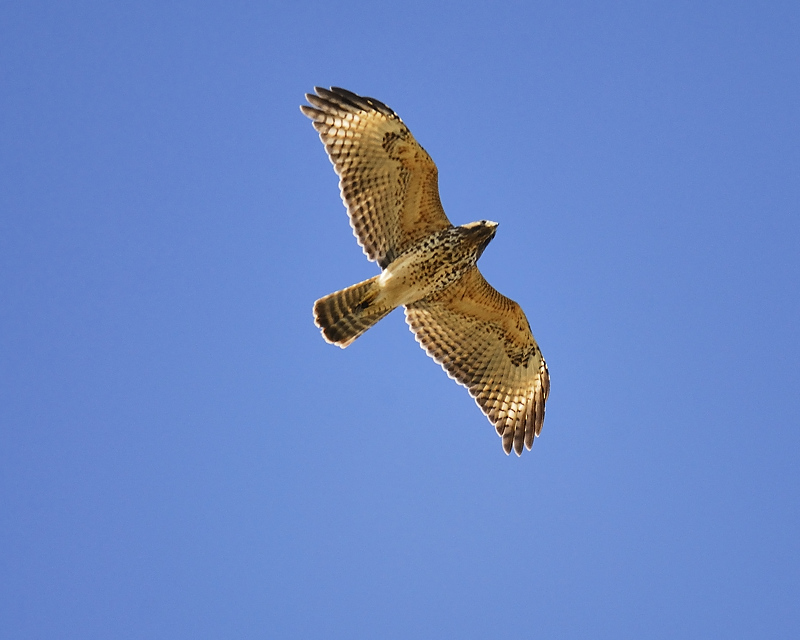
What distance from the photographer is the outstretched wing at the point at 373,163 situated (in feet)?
31.1

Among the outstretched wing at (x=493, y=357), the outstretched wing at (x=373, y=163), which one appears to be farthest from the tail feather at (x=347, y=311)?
the outstretched wing at (x=493, y=357)

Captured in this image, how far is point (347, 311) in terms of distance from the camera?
990 cm

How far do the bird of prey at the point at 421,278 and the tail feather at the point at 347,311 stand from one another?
0.03 feet

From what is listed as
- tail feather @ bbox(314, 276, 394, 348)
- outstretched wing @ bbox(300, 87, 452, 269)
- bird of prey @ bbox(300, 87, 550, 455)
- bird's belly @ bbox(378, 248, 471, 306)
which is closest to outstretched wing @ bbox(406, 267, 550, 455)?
bird of prey @ bbox(300, 87, 550, 455)

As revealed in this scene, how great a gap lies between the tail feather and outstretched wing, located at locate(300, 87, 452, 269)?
0.58 m

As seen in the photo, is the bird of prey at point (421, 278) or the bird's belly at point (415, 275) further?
the bird's belly at point (415, 275)

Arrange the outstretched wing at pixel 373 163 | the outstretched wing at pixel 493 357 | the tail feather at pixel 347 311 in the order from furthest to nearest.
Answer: the outstretched wing at pixel 493 357 < the tail feather at pixel 347 311 < the outstretched wing at pixel 373 163

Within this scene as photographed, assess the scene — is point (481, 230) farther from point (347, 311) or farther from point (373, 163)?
point (347, 311)

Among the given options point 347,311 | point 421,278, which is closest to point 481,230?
point 421,278

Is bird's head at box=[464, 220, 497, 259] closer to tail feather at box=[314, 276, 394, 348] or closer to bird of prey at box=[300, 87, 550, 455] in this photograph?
bird of prey at box=[300, 87, 550, 455]

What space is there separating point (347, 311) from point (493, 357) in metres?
2.04

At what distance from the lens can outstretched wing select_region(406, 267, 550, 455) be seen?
10.7 meters

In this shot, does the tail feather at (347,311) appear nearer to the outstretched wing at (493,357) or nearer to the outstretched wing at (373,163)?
the outstretched wing at (373,163)

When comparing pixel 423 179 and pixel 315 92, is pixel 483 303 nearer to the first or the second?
pixel 423 179
